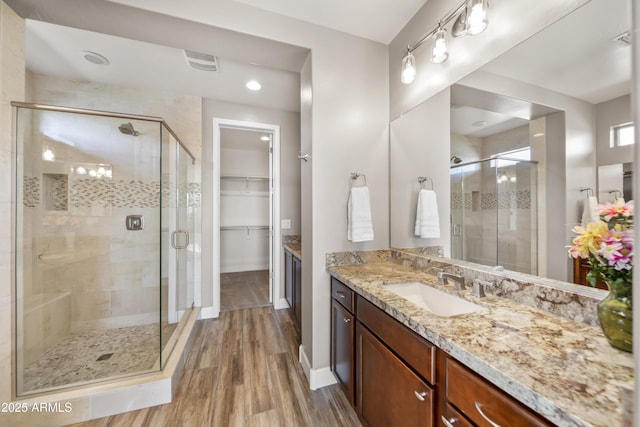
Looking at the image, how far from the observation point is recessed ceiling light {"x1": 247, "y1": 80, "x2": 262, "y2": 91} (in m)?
2.50

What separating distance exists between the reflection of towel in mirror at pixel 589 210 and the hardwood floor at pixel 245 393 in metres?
1.60

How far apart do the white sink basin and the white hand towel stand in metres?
0.47

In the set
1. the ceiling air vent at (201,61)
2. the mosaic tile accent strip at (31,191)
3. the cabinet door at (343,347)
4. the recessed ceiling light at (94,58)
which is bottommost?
the cabinet door at (343,347)

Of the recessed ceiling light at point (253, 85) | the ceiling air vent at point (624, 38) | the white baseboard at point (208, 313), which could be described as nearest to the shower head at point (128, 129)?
the recessed ceiling light at point (253, 85)

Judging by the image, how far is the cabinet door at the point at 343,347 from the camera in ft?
4.71

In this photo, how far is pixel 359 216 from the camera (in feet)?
5.83

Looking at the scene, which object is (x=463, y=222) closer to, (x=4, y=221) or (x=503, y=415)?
(x=503, y=415)

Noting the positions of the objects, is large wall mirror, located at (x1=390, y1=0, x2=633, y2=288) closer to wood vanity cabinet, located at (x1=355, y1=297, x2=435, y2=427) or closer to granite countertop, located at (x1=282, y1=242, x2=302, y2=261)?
wood vanity cabinet, located at (x1=355, y1=297, x2=435, y2=427)

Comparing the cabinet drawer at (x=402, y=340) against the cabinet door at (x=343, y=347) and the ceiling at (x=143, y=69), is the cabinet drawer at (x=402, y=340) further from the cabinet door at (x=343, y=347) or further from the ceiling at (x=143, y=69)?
the ceiling at (x=143, y=69)

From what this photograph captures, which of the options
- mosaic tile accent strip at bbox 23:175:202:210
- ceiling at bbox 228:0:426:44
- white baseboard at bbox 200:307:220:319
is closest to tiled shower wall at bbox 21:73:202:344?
mosaic tile accent strip at bbox 23:175:202:210

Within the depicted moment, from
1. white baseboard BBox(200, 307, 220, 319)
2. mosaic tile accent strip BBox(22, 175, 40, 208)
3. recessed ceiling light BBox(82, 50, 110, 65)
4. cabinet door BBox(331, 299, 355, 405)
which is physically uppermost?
recessed ceiling light BBox(82, 50, 110, 65)

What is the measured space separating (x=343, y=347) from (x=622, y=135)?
1.62 metres

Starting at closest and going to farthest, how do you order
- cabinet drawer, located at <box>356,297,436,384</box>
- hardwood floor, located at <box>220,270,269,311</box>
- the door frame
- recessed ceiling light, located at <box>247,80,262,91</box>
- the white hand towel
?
cabinet drawer, located at <box>356,297,436,384</box> → the white hand towel → recessed ceiling light, located at <box>247,80,262,91</box> → the door frame → hardwood floor, located at <box>220,270,269,311</box>

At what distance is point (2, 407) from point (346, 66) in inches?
125
